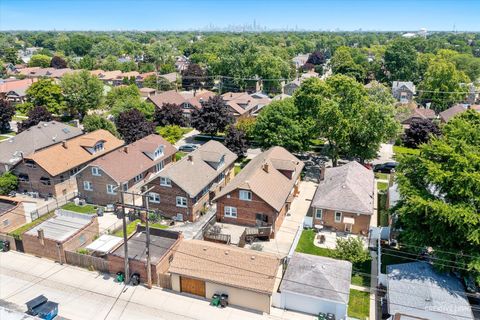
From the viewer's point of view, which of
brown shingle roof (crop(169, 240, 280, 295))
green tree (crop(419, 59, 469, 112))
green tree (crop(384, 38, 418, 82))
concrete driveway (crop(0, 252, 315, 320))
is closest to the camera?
concrete driveway (crop(0, 252, 315, 320))

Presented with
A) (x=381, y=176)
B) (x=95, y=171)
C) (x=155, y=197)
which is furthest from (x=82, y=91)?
(x=381, y=176)

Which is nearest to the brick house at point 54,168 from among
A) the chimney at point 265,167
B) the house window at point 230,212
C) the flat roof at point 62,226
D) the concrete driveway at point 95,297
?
the flat roof at point 62,226

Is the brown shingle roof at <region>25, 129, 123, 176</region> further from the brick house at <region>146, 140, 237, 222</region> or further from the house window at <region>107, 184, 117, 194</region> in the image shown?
the brick house at <region>146, 140, 237, 222</region>

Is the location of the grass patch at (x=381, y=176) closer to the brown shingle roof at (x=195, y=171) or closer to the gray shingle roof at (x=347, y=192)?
the gray shingle roof at (x=347, y=192)

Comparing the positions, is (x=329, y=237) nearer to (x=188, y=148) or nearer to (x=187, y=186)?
(x=187, y=186)

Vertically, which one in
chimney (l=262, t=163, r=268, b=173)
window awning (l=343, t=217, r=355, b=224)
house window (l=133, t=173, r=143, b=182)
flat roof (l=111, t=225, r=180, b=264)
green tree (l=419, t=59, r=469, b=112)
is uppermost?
green tree (l=419, t=59, r=469, b=112)

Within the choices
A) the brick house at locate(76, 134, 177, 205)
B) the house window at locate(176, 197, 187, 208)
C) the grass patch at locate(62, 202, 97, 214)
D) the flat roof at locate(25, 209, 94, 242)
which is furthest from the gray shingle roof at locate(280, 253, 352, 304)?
the grass patch at locate(62, 202, 97, 214)
